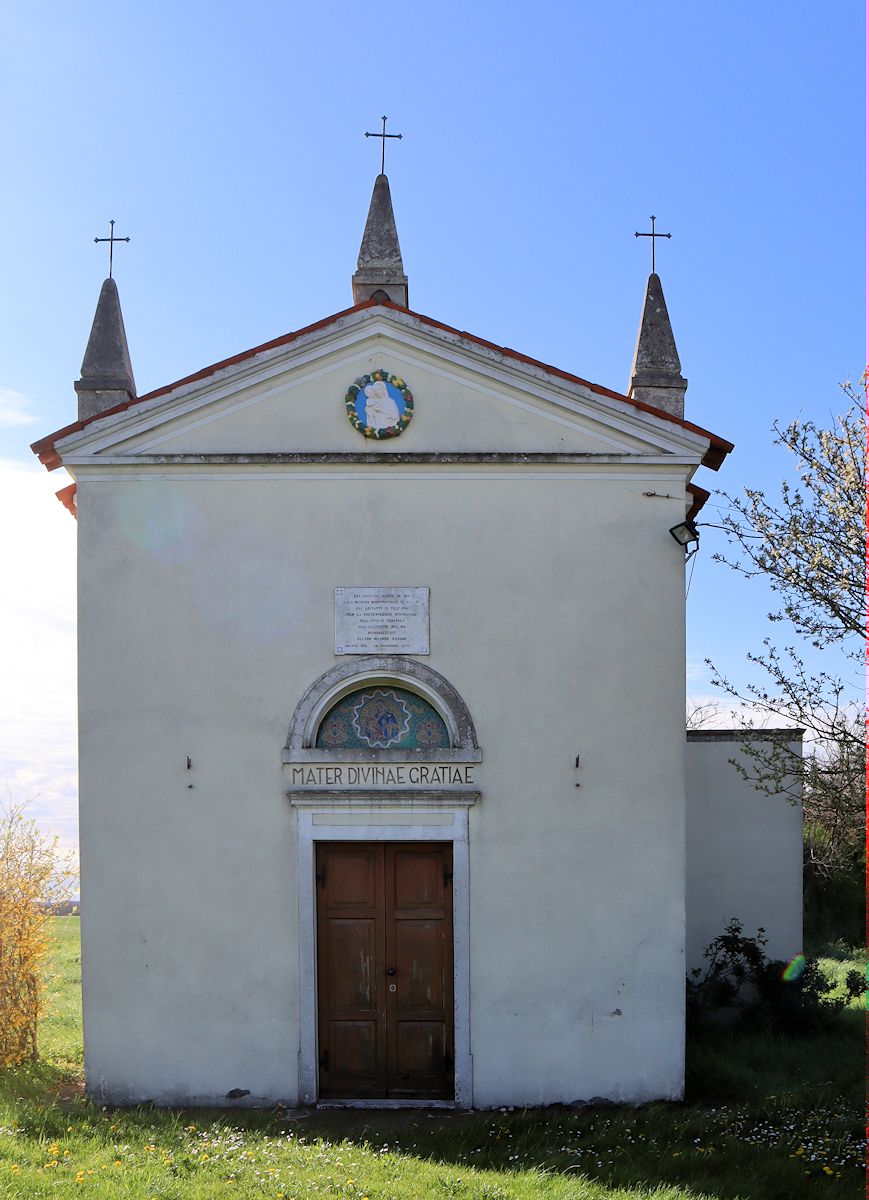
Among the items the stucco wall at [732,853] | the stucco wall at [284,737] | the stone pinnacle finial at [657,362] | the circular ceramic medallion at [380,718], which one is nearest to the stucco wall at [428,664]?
the stucco wall at [284,737]

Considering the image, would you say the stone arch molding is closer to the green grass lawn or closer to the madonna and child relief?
the madonna and child relief

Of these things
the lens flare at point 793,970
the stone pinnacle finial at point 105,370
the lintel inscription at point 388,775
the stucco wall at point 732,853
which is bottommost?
the lens flare at point 793,970

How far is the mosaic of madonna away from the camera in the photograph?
34.2 feet

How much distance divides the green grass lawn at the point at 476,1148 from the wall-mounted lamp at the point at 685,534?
16.3ft

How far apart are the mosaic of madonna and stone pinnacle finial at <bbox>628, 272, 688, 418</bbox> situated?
13.6 feet

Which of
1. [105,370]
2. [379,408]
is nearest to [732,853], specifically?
[379,408]

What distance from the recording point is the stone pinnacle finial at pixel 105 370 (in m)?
11.6

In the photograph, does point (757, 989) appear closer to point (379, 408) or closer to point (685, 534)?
point (685, 534)

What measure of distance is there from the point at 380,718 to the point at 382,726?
77mm

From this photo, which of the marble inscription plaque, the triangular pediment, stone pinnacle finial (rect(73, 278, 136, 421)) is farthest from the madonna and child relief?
stone pinnacle finial (rect(73, 278, 136, 421))

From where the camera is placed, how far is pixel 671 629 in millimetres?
10445

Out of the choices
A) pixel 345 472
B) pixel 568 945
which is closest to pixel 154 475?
pixel 345 472

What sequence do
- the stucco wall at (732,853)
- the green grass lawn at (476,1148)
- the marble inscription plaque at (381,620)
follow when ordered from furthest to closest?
1. the stucco wall at (732,853)
2. the marble inscription plaque at (381,620)
3. the green grass lawn at (476,1148)

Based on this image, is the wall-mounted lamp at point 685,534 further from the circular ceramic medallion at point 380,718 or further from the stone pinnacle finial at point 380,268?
the stone pinnacle finial at point 380,268
